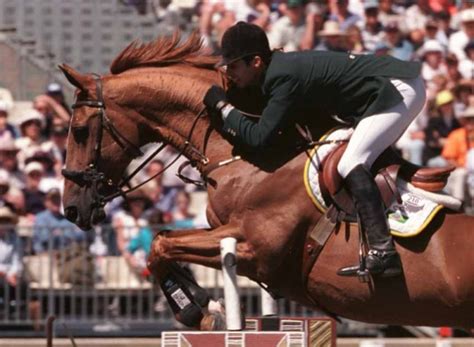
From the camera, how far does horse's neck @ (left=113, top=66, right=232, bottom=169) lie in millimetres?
8469

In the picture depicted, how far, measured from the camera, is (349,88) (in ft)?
26.5

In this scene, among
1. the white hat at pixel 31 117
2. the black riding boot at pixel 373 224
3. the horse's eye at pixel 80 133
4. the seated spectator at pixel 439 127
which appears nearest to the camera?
the black riding boot at pixel 373 224

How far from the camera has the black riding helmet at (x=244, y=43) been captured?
809 centimetres

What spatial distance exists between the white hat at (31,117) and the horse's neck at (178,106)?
4738 millimetres

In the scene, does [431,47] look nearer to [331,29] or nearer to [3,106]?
[331,29]

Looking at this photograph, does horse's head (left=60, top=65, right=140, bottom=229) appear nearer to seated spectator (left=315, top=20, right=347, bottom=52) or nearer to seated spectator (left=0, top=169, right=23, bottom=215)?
seated spectator (left=0, top=169, right=23, bottom=215)

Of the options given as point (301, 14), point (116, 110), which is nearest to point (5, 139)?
point (301, 14)

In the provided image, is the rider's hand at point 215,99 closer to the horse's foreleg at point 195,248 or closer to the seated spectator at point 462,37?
the horse's foreleg at point 195,248

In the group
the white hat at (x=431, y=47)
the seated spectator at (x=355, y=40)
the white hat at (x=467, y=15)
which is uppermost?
the white hat at (x=467, y=15)

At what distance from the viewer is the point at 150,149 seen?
10.5 m

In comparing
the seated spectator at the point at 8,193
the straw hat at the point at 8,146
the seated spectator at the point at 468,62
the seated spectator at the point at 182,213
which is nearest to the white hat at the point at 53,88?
the straw hat at the point at 8,146

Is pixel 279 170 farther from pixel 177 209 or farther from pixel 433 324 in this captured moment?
pixel 177 209

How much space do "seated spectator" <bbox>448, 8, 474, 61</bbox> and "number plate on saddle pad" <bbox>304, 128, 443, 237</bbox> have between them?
6.11m

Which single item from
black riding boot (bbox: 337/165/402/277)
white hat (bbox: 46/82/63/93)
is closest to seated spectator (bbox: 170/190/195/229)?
white hat (bbox: 46/82/63/93)
